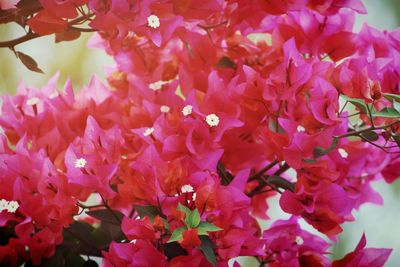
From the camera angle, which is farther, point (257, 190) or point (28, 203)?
point (257, 190)

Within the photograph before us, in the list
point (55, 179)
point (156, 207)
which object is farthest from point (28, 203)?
point (156, 207)

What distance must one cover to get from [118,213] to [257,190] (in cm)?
20

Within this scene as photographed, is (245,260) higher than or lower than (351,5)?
lower

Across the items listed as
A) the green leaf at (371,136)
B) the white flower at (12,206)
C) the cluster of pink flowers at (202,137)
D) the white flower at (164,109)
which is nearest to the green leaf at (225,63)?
the cluster of pink flowers at (202,137)

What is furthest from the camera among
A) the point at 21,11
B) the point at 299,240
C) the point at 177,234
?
the point at 299,240

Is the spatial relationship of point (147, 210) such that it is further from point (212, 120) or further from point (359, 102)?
point (359, 102)

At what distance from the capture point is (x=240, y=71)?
3.05 feet

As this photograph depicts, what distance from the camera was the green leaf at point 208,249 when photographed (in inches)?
28.2

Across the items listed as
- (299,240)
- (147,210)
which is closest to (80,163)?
(147,210)

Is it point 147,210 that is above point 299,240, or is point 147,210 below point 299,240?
above

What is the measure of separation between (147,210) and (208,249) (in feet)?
0.30

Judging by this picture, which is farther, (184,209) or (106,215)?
(106,215)

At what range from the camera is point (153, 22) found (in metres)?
0.79

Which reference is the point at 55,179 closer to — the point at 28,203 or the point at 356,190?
the point at 28,203
